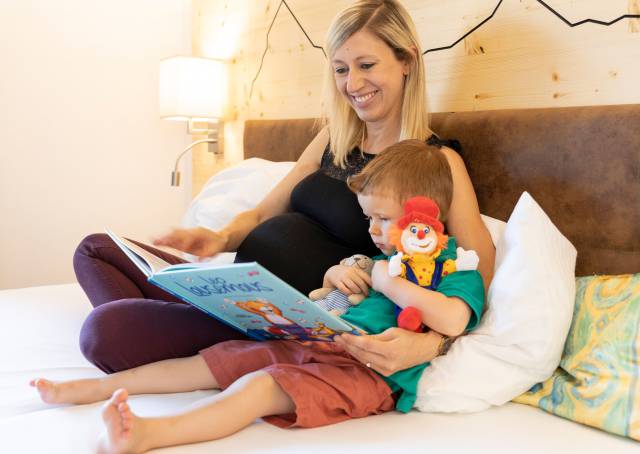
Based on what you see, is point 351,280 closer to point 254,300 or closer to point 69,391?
point 254,300

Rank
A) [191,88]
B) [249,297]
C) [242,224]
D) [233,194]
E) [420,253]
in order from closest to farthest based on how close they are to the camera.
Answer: [249,297] < [420,253] < [242,224] < [233,194] < [191,88]

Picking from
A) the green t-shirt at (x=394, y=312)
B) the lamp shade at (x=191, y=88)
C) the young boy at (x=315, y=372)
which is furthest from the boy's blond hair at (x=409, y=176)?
the lamp shade at (x=191, y=88)

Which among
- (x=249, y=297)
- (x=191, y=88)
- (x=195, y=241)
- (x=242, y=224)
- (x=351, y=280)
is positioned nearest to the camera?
(x=249, y=297)

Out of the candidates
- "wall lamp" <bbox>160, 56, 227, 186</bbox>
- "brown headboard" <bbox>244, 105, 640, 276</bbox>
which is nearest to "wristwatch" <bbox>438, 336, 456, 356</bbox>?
"brown headboard" <bbox>244, 105, 640, 276</bbox>

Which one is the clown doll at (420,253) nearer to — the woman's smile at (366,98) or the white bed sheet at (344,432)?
the white bed sheet at (344,432)

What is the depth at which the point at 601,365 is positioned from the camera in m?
1.16

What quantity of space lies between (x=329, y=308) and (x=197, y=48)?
2.14m

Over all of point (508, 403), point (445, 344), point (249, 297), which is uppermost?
point (249, 297)

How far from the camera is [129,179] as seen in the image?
10.9ft

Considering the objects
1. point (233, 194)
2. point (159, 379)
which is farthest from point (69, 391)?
point (233, 194)

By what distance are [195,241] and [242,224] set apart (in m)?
0.20

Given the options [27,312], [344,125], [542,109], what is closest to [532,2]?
[542,109]

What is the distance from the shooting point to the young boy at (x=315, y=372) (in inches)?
41.1

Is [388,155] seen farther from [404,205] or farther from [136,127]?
[136,127]
